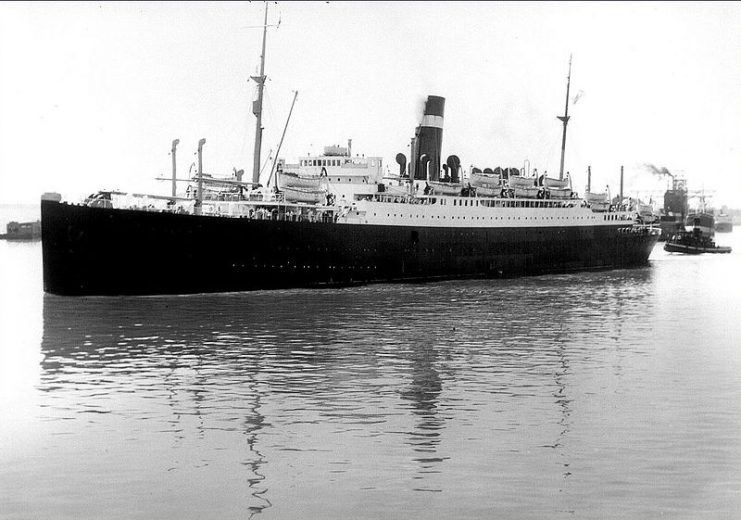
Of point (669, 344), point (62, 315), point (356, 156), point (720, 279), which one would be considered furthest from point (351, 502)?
point (720, 279)

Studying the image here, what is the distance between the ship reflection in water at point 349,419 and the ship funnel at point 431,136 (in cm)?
3058

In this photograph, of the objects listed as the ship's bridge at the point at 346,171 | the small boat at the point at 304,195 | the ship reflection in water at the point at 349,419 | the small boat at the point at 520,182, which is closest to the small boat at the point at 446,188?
the ship's bridge at the point at 346,171

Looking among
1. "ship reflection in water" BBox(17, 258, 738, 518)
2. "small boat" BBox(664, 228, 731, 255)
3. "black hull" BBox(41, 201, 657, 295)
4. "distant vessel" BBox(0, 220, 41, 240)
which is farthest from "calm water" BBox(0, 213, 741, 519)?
"distant vessel" BBox(0, 220, 41, 240)

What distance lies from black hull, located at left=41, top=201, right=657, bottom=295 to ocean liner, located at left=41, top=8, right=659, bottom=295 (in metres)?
0.06

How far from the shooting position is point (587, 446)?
1722 centimetres

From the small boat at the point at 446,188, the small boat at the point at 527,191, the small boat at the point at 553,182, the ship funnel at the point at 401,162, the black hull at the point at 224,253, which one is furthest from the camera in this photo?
the small boat at the point at 553,182

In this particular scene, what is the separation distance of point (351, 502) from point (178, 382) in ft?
32.5

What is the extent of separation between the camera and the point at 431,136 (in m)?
66.2

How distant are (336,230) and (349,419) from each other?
33923mm

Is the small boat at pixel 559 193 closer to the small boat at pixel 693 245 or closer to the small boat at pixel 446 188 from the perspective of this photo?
the small boat at pixel 446 188

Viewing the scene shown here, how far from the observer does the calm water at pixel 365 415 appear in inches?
563

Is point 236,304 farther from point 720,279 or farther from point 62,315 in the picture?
point 720,279

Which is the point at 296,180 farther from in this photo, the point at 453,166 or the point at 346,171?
the point at 453,166

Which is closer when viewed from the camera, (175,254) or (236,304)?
(236,304)
